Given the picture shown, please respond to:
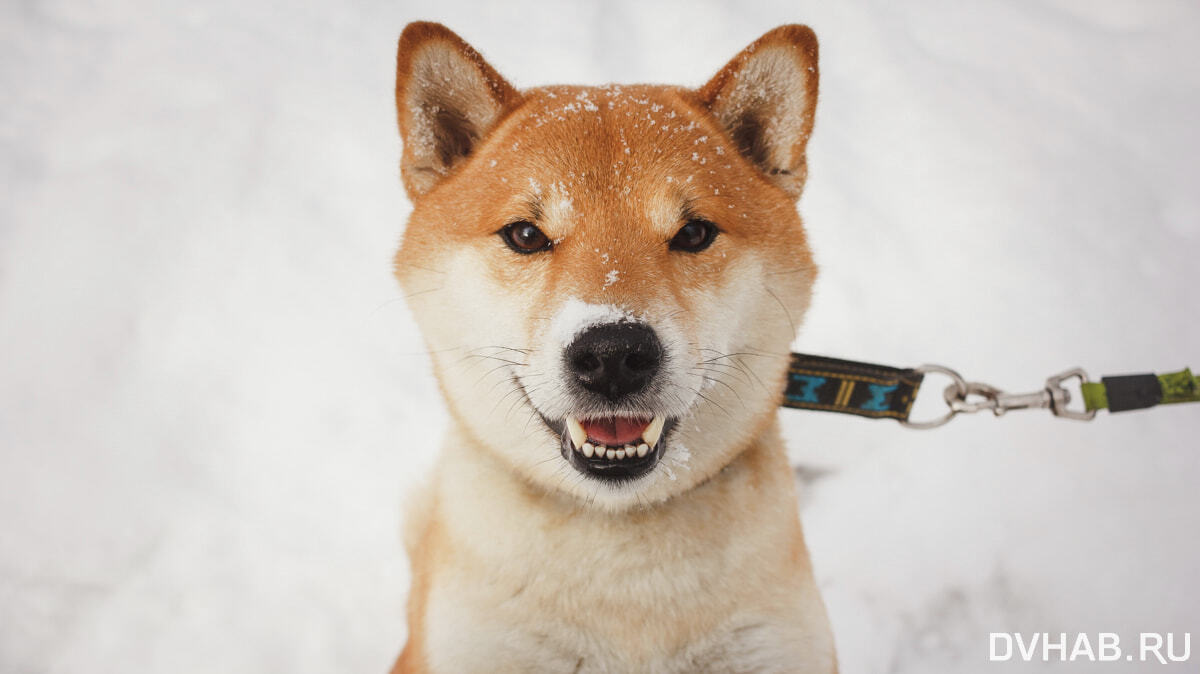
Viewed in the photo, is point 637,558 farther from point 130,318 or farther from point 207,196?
point 207,196

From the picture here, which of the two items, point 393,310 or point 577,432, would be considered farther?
point 393,310

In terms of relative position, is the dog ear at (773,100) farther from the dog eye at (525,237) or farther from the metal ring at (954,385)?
the metal ring at (954,385)

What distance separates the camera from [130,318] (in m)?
3.19

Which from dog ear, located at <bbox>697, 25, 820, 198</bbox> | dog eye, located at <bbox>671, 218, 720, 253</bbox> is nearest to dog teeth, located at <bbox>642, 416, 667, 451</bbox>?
dog eye, located at <bbox>671, 218, 720, 253</bbox>

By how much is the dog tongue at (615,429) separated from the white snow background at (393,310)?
348 mm

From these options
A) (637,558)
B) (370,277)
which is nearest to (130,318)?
(370,277)

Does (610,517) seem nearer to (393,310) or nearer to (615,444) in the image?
(615,444)

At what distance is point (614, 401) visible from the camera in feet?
4.93

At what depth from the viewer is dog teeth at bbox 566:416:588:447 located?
5.22 ft

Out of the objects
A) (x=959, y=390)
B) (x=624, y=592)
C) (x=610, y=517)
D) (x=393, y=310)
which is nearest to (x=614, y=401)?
(x=610, y=517)

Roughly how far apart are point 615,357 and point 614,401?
4.3 inches

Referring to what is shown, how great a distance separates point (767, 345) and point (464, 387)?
0.72 m

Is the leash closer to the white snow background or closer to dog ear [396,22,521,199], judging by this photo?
the white snow background

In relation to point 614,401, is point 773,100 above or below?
above
